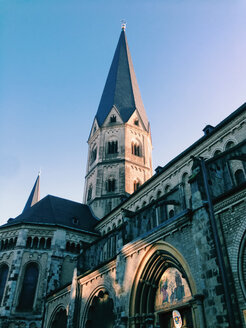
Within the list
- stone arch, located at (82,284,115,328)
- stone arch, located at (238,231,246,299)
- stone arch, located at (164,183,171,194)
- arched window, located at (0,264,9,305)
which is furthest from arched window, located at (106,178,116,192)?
stone arch, located at (238,231,246,299)

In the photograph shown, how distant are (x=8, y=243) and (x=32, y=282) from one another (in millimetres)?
4087

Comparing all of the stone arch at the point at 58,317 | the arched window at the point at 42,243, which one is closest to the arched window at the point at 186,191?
the stone arch at the point at 58,317

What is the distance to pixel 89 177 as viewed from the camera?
37.7 m

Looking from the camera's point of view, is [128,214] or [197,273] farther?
[128,214]

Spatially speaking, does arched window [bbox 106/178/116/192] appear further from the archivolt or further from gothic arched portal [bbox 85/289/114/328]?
the archivolt

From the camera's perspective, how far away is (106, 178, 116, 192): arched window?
3453cm

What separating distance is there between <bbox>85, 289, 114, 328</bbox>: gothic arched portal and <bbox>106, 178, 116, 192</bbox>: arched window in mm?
18957

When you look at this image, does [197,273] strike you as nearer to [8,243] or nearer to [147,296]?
[147,296]

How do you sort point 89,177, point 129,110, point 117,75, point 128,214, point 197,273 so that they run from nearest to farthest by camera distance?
point 197,273, point 128,214, point 89,177, point 129,110, point 117,75

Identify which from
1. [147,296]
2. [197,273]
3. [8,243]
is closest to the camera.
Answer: [197,273]

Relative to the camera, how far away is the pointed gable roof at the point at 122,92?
4125 centimetres

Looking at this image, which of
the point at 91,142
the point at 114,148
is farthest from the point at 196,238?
the point at 91,142

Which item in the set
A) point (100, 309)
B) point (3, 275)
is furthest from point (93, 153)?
point (100, 309)

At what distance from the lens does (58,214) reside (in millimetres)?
29797
